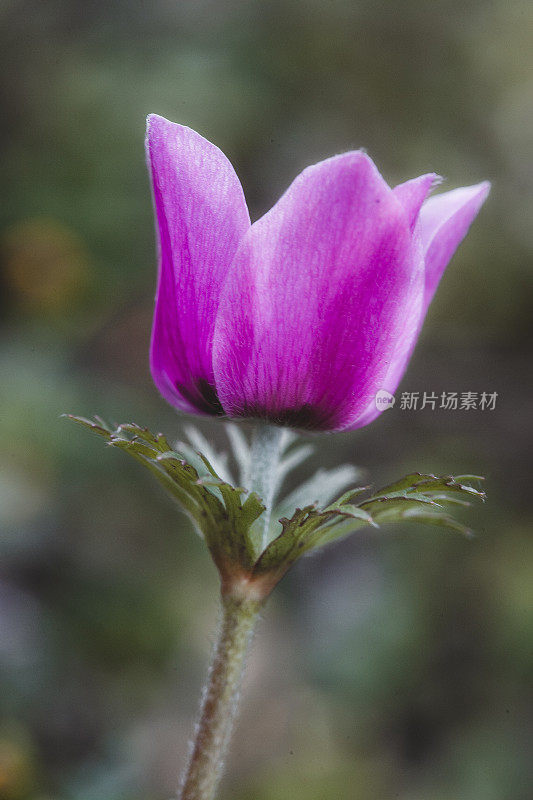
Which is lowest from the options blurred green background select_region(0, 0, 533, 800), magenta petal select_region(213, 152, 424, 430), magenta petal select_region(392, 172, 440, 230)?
blurred green background select_region(0, 0, 533, 800)

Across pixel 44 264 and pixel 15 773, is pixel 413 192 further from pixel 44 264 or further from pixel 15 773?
pixel 44 264

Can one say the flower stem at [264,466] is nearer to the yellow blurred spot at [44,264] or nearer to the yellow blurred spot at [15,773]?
the yellow blurred spot at [15,773]

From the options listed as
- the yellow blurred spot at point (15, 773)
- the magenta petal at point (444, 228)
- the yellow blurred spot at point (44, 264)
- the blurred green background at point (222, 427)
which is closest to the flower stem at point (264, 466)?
the magenta petal at point (444, 228)

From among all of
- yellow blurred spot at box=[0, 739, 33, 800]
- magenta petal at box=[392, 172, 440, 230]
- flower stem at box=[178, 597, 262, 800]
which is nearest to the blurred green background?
yellow blurred spot at box=[0, 739, 33, 800]

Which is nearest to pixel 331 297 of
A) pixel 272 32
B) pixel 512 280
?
pixel 512 280

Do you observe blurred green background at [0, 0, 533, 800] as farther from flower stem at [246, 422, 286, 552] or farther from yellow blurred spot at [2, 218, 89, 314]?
flower stem at [246, 422, 286, 552]

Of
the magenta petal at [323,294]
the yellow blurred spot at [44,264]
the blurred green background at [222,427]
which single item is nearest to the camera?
the magenta petal at [323,294]
